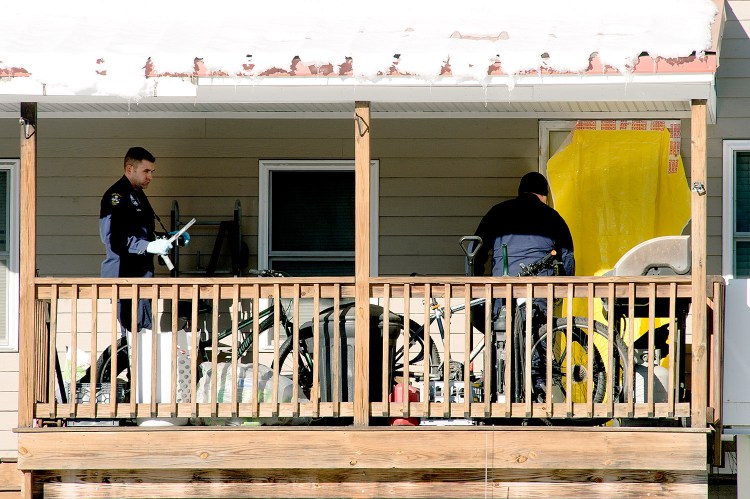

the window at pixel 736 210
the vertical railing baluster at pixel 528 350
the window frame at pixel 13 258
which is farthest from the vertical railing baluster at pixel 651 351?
the window frame at pixel 13 258

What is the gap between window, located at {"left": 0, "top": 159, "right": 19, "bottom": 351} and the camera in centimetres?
933

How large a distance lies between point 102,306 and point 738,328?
4.88 metres

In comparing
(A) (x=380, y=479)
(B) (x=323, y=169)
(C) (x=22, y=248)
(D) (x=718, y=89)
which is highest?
(D) (x=718, y=89)

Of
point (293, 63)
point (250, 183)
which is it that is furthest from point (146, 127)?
point (293, 63)

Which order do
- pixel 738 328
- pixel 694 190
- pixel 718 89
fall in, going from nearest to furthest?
pixel 694 190 → pixel 738 328 → pixel 718 89

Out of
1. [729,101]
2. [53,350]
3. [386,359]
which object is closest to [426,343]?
[386,359]

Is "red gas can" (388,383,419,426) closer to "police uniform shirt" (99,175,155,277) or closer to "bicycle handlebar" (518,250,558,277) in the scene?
"bicycle handlebar" (518,250,558,277)

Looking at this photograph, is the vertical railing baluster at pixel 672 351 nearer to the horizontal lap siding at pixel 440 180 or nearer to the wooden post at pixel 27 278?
the horizontal lap siding at pixel 440 180

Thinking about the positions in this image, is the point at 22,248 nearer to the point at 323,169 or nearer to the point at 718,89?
the point at 323,169

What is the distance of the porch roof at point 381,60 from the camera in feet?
23.1

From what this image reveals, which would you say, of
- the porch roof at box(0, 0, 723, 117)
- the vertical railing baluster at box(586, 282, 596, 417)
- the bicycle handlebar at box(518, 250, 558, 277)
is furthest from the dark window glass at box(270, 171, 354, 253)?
the vertical railing baluster at box(586, 282, 596, 417)

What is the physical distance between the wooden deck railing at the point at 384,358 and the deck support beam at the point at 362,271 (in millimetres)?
64

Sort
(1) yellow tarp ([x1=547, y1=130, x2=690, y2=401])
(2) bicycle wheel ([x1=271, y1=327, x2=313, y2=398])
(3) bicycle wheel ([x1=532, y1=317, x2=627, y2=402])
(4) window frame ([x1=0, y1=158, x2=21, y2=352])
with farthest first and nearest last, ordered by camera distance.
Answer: (4) window frame ([x1=0, y1=158, x2=21, y2=352])
(1) yellow tarp ([x1=547, y1=130, x2=690, y2=401])
(2) bicycle wheel ([x1=271, y1=327, x2=313, y2=398])
(3) bicycle wheel ([x1=532, y1=317, x2=627, y2=402])

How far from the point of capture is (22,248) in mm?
7309
